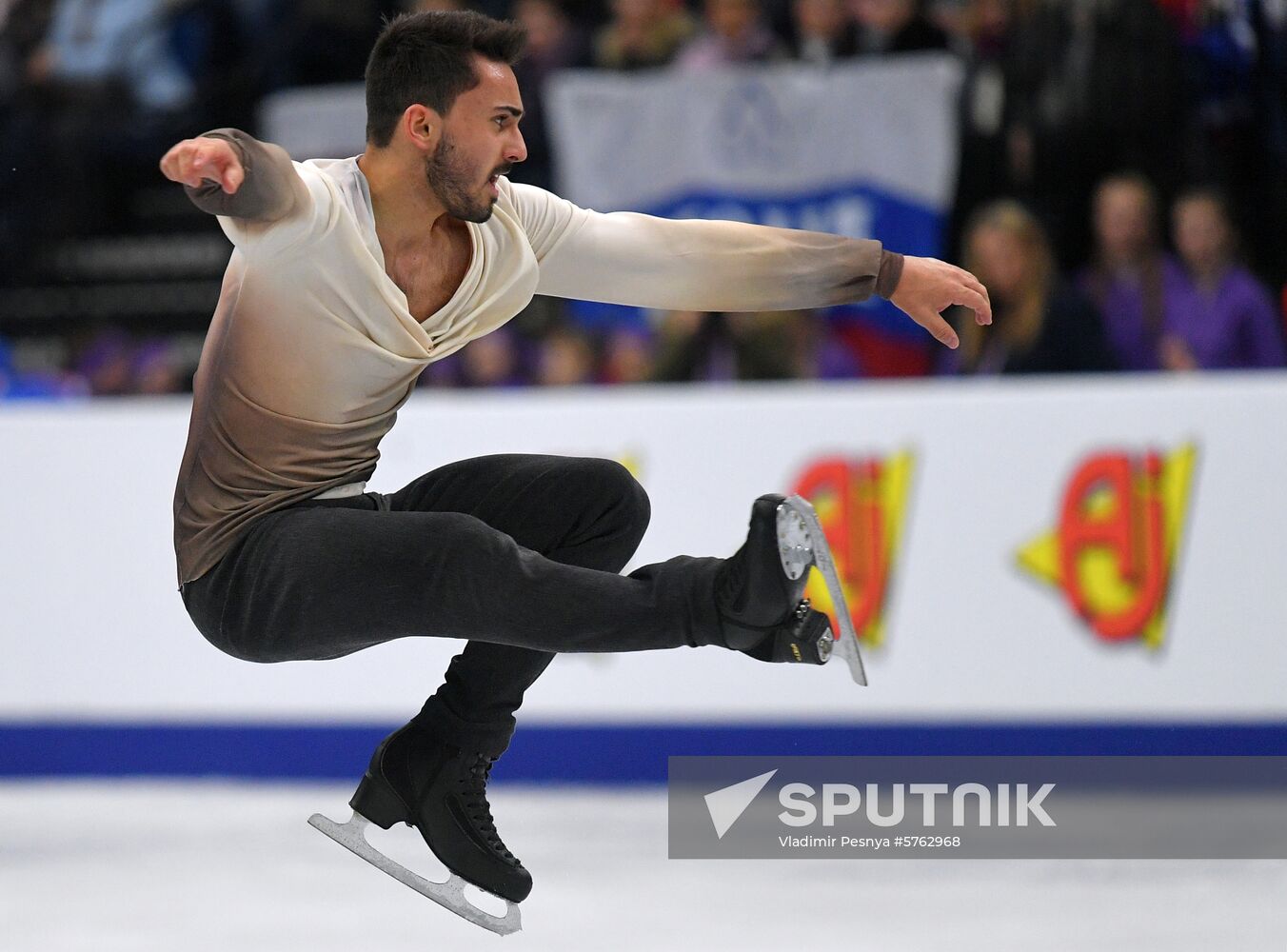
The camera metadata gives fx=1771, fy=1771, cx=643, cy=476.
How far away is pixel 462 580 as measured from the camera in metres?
2.81

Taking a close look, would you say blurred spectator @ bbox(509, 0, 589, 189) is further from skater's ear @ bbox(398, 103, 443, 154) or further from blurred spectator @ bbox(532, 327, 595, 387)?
skater's ear @ bbox(398, 103, 443, 154)

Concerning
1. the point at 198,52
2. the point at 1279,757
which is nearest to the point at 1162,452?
the point at 1279,757

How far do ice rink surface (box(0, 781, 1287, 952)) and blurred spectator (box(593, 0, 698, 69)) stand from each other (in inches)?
126

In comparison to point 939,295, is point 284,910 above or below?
below

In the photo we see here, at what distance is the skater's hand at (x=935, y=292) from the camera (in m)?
3.25

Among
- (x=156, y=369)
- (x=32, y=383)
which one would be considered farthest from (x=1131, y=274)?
(x=32, y=383)

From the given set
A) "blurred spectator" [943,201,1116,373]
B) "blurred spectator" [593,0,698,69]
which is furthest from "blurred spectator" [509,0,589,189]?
"blurred spectator" [943,201,1116,373]

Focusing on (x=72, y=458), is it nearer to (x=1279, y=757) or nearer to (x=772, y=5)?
(x=772, y=5)

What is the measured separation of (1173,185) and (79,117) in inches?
179

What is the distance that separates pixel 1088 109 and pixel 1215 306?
0.87 m

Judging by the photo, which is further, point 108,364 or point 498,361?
point 108,364

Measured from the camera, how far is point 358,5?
286 inches

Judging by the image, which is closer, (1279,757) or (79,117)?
(1279,757)

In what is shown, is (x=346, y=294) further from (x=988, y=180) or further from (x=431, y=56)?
(x=988, y=180)
